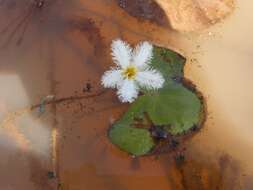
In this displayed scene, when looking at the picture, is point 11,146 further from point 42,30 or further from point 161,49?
point 161,49

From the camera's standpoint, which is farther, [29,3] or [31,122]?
[29,3]

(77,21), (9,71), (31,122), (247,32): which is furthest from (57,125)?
(247,32)

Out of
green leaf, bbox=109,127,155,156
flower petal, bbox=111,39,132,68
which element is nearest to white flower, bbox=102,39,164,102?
flower petal, bbox=111,39,132,68

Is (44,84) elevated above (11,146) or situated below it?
above

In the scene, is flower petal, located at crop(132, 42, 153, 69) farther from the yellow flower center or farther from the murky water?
the murky water

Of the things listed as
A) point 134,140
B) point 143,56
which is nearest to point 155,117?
point 134,140
